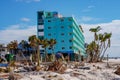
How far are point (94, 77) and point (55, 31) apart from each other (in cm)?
8385

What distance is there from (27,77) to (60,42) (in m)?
87.7

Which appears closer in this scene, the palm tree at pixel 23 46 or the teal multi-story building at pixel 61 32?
the palm tree at pixel 23 46

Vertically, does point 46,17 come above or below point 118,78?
above

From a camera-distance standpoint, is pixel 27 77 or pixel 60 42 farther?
pixel 60 42

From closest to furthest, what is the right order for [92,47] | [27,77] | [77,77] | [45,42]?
1. [27,77]
2. [77,77]
3. [45,42]
4. [92,47]

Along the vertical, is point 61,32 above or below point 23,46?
above

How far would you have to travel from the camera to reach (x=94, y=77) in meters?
25.7

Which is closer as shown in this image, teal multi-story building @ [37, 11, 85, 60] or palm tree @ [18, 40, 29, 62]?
palm tree @ [18, 40, 29, 62]

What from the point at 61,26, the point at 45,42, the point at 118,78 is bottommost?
the point at 118,78

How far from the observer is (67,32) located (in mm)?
107875

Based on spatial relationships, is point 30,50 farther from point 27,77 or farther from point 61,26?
point 27,77

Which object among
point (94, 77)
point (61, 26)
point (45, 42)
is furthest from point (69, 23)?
point (94, 77)

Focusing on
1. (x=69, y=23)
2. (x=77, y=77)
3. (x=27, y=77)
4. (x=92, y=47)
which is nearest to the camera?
(x=27, y=77)

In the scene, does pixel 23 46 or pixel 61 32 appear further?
pixel 61 32
